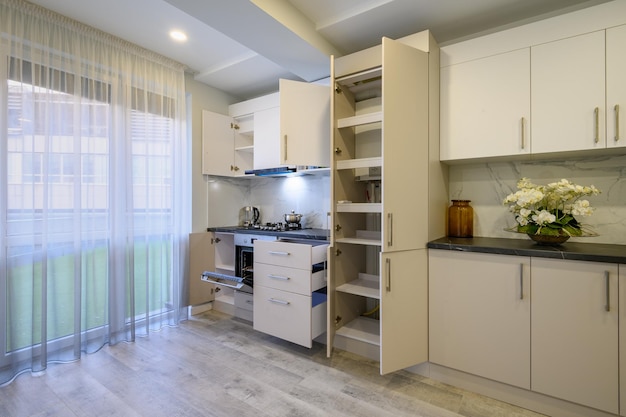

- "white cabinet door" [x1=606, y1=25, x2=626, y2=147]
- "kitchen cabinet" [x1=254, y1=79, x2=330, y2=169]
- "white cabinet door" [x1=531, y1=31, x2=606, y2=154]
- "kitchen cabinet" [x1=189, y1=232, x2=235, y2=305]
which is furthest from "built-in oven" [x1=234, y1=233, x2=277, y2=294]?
"white cabinet door" [x1=606, y1=25, x2=626, y2=147]

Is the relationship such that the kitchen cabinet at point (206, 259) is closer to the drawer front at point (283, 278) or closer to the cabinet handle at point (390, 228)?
the drawer front at point (283, 278)

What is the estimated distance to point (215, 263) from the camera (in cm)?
319

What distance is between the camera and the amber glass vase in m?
2.16

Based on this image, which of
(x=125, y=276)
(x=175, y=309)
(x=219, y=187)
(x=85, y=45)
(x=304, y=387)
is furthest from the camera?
(x=219, y=187)

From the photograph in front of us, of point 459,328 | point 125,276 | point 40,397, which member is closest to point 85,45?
point 125,276

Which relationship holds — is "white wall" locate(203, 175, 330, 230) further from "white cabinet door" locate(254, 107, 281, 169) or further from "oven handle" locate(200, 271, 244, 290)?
"oven handle" locate(200, 271, 244, 290)

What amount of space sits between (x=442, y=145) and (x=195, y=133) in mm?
2468

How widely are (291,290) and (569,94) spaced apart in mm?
2237

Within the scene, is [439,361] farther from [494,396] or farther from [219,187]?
[219,187]

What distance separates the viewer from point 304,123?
2.35 m

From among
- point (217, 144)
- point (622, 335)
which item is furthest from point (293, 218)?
point (622, 335)

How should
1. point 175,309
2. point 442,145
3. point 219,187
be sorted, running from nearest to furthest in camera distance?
point 442,145 < point 175,309 < point 219,187

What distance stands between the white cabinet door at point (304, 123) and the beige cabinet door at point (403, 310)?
1.07m

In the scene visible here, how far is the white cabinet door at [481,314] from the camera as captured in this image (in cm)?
162
